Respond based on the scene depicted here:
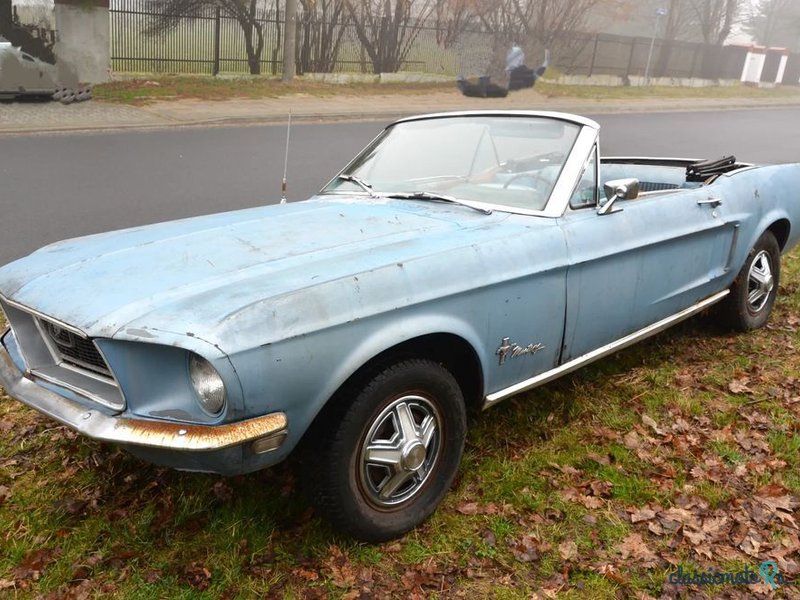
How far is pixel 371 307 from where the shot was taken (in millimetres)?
2695

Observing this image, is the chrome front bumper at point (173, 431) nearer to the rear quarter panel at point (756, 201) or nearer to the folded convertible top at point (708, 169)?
the rear quarter panel at point (756, 201)

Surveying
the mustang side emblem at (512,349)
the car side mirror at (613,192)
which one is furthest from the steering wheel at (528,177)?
the mustang side emblem at (512,349)

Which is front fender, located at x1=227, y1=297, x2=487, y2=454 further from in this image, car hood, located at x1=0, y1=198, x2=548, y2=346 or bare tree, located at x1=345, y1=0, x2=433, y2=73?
bare tree, located at x1=345, y1=0, x2=433, y2=73

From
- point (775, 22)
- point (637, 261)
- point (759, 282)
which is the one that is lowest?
point (759, 282)

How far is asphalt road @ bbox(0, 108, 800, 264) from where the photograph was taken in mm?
7852

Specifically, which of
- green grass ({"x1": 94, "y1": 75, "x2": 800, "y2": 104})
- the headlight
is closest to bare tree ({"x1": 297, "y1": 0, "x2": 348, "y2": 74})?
green grass ({"x1": 94, "y1": 75, "x2": 800, "y2": 104})

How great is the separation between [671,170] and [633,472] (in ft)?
10.1

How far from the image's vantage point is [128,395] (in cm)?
249

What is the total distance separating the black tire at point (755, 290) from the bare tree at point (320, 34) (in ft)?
71.2

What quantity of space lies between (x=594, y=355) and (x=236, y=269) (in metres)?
1.87

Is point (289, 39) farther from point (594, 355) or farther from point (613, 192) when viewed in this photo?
point (594, 355)

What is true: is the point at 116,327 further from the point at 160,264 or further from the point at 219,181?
the point at 219,181

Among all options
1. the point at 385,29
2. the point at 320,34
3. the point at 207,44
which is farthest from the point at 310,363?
the point at 385,29

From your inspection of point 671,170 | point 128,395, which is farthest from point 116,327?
point 671,170
